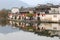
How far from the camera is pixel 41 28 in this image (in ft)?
5.20

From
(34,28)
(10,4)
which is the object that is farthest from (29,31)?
(10,4)

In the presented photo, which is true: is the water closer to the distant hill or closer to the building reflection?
the building reflection

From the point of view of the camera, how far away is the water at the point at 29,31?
1.56 metres

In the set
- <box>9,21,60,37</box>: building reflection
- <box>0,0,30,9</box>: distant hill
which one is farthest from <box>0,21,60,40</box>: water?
<box>0,0,30,9</box>: distant hill

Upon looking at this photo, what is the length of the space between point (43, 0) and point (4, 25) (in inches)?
19.9

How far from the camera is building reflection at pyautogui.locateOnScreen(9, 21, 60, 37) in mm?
1557

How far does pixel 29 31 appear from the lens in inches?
63.3

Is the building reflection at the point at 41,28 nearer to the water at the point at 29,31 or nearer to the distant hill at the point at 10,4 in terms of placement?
the water at the point at 29,31

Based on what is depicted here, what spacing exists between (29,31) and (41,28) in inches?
5.3

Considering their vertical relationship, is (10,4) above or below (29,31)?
above

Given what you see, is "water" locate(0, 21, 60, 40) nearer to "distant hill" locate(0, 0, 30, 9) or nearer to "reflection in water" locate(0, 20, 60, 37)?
"reflection in water" locate(0, 20, 60, 37)

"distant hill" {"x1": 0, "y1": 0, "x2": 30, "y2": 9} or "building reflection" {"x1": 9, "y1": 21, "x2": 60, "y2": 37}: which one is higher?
"distant hill" {"x1": 0, "y1": 0, "x2": 30, "y2": 9}

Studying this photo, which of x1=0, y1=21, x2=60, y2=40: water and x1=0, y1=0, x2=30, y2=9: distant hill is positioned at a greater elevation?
x1=0, y1=0, x2=30, y2=9: distant hill

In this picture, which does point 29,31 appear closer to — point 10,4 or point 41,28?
point 41,28
